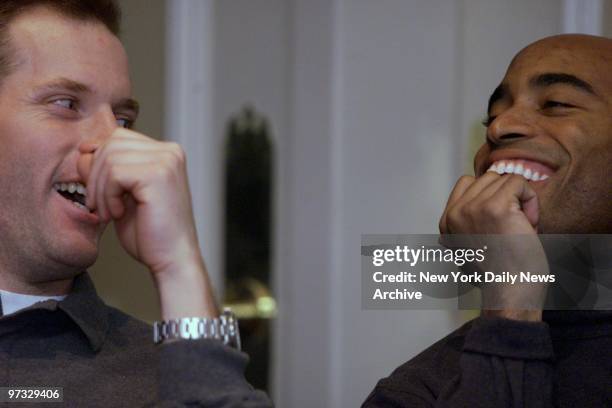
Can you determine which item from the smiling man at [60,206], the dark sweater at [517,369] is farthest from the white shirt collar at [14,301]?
the dark sweater at [517,369]

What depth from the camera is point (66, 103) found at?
46.1 inches

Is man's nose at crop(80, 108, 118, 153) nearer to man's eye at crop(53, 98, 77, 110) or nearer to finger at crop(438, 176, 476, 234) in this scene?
man's eye at crop(53, 98, 77, 110)

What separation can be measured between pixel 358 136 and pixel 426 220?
255mm

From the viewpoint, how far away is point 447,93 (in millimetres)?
1877

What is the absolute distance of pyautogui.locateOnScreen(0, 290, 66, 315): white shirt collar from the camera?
3.89ft

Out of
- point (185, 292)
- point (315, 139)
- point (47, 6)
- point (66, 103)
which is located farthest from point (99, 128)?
point (315, 139)

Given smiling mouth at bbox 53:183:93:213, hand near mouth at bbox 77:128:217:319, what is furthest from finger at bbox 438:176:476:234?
smiling mouth at bbox 53:183:93:213

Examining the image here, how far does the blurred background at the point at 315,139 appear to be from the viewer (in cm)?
184

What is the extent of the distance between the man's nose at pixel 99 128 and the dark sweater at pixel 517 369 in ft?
1.55

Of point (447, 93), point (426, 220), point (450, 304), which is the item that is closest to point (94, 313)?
point (450, 304)

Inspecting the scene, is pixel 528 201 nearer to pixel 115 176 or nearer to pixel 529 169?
pixel 529 169

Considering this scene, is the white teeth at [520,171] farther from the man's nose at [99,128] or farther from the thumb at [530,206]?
the man's nose at [99,128]

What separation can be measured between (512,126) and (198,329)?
0.51 metres

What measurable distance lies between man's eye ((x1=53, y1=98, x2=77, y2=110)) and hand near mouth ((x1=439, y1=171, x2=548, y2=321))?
1.67 feet
